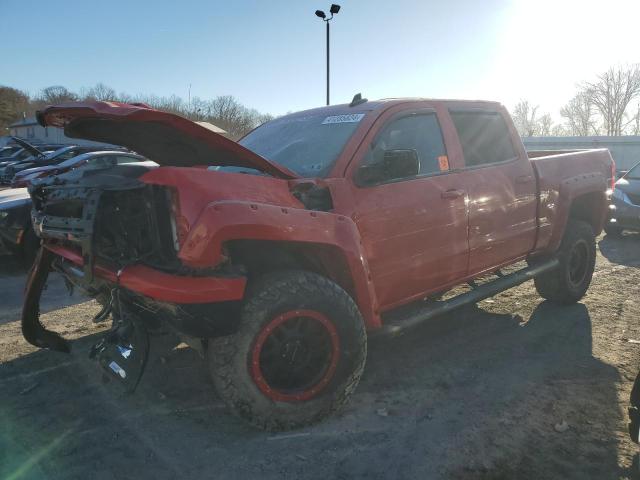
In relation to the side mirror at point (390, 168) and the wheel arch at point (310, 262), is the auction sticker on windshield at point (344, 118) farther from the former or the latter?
the wheel arch at point (310, 262)

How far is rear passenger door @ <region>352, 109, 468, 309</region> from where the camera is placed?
328 cm

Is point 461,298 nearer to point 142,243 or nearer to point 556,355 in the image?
point 556,355

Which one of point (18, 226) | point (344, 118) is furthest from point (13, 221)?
point (344, 118)

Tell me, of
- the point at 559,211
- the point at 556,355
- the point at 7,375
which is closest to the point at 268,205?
the point at 7,375

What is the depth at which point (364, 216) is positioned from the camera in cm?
318

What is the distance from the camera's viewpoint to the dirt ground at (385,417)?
8.41ft

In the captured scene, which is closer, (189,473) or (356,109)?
(189,473)

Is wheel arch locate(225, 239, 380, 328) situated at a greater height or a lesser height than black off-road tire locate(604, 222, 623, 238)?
greater

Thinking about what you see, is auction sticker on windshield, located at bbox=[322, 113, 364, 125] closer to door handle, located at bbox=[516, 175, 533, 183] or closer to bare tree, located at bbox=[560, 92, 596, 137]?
door handle, located at bbox=[516, 175, 533, 183]

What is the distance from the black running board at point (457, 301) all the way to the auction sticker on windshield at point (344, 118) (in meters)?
1.44

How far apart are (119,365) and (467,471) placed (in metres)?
1.88

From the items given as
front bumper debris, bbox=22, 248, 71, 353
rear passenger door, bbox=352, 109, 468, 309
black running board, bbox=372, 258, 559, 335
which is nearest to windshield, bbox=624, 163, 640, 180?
black running board, bbox=372, 258, 559, 335

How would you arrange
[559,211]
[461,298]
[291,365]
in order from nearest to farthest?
[291,365] < [461,298] < [559,211]

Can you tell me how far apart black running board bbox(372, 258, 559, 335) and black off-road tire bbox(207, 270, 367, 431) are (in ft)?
1.23
